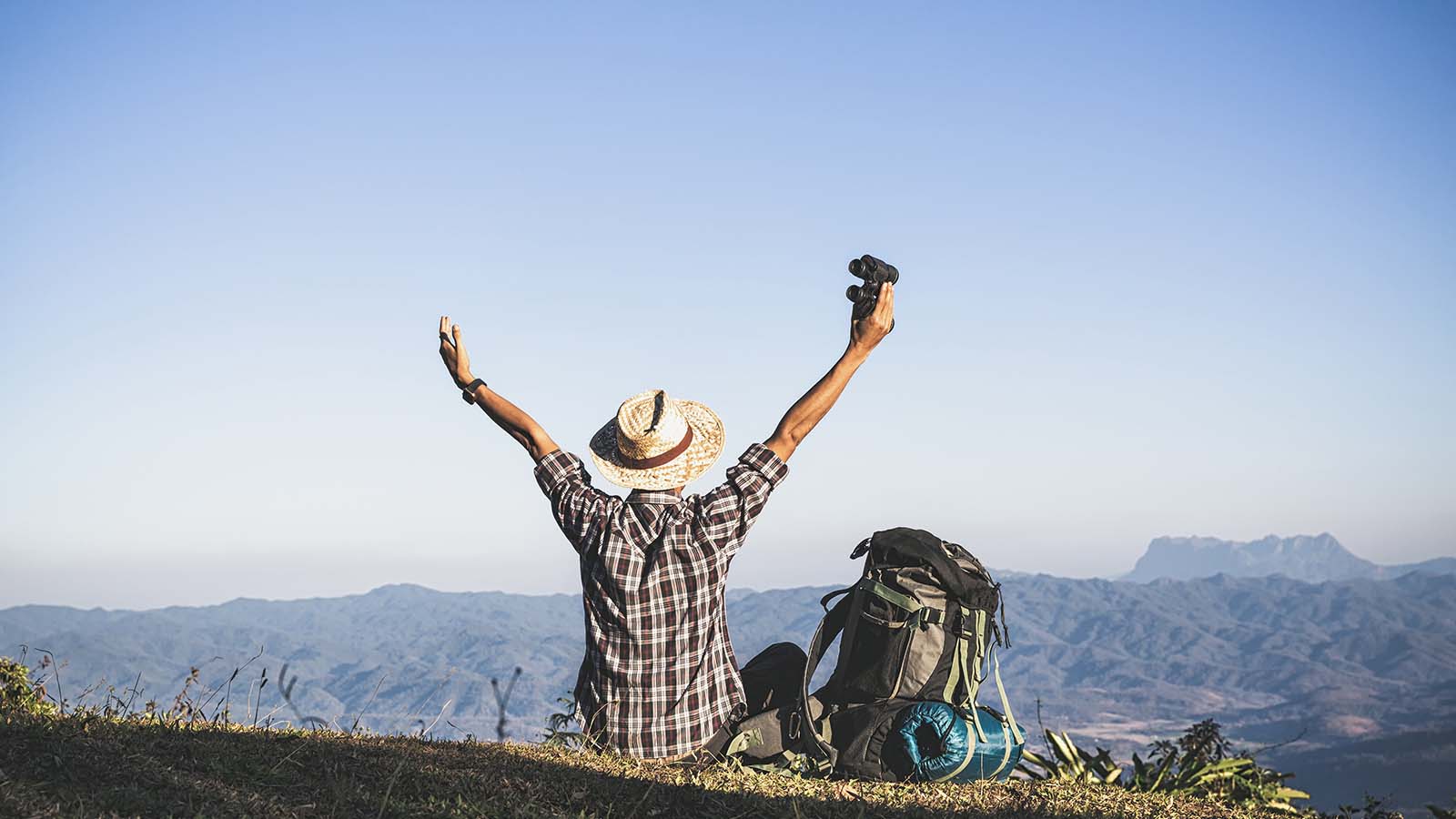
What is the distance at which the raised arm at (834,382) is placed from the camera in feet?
20.5

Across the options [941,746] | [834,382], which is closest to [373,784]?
[941,746]

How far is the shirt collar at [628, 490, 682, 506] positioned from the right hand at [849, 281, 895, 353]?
4.48ft

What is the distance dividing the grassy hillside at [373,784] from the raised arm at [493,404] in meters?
1.67

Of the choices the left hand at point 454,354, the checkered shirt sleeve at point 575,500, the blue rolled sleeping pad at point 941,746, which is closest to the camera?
the blue rolled sleeping pad at point 941,746

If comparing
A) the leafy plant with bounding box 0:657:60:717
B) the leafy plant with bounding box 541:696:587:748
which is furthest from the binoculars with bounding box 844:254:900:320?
the leafy plant with bounding box 0:657:60:717

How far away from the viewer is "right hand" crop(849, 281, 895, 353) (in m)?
6.53

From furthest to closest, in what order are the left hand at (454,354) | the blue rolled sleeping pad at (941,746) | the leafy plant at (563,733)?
1. the left hand at (454,354)
2. the leafy plant at (563,733)
3. the blue rolled sleeping pad at (941,746)

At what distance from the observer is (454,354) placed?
22.5ft

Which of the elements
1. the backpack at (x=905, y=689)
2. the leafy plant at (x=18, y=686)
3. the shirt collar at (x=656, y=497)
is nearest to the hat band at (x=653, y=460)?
the shirt collar at (x=656, y=497)

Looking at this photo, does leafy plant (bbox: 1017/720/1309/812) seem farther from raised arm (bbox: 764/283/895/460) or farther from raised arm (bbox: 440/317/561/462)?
raised arm (bbox: 440/317/561/462)

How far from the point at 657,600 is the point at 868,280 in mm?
2204

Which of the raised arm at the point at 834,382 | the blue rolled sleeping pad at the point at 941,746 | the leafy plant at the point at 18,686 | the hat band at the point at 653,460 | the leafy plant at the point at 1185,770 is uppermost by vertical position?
the raised arm at the point at 834,382

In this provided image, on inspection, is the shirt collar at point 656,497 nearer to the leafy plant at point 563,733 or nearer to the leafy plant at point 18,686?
the leafy plant at point 563,733

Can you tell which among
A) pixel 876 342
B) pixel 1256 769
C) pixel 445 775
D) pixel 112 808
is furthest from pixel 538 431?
pixel 1256 769
